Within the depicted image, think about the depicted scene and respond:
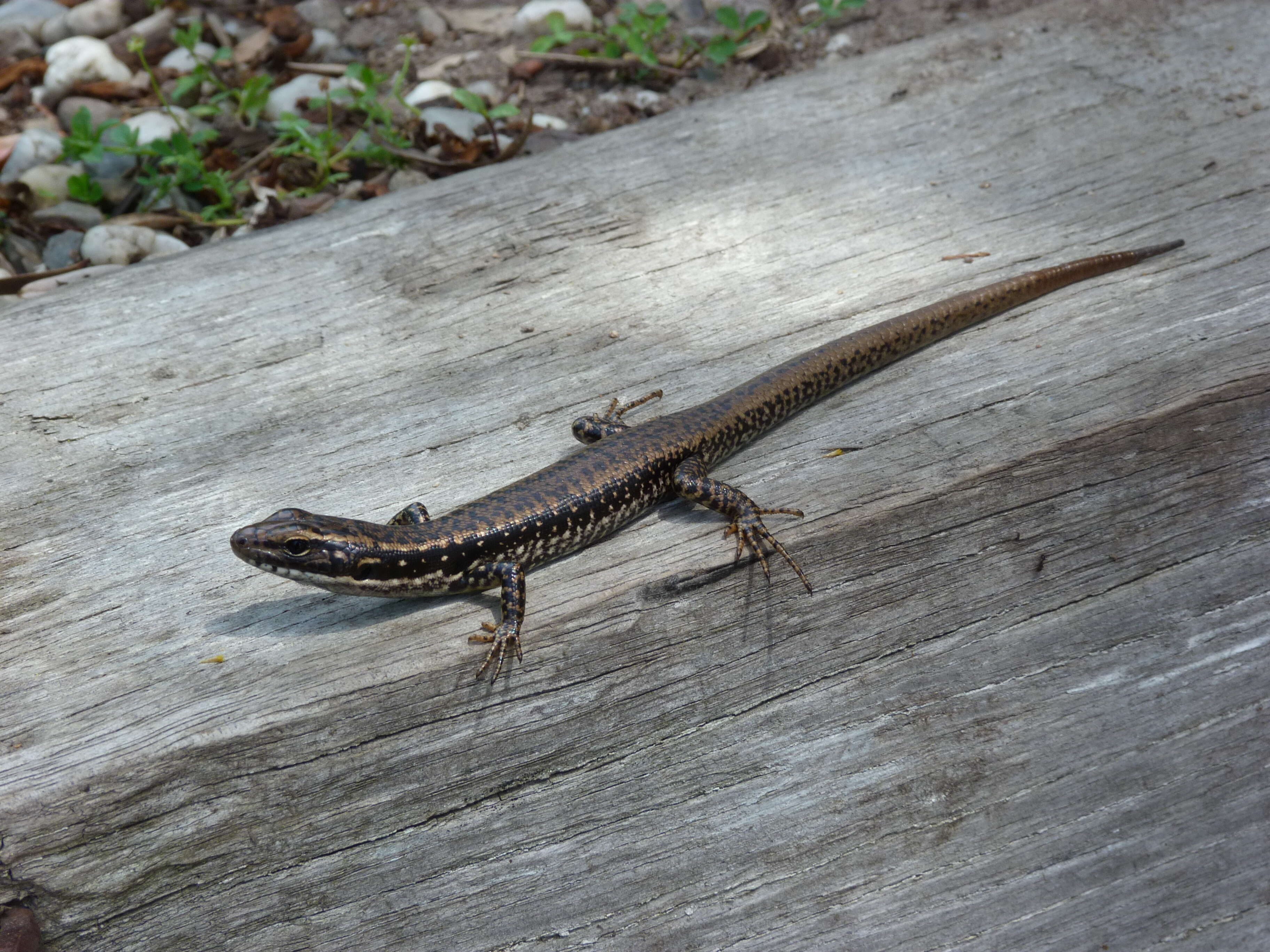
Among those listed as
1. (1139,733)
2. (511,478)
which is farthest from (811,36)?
(1139,733)

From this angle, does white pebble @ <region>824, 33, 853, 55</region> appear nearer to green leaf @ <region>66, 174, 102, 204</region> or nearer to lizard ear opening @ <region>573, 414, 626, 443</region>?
lizard ear opening @ <region>573, 414, 626, 443</region>

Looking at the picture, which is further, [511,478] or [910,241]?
[910,241]

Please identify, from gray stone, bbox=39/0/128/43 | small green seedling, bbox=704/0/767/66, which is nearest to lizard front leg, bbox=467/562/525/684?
small green seedling, bbox=704/0/767/66

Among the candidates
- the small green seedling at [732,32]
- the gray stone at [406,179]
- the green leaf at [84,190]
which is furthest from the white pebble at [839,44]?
the green leaf at [84,190]

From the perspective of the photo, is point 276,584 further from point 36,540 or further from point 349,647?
point 36,540

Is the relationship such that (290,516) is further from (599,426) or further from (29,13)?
(29,13)

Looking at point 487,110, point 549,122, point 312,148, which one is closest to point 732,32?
point 549,122
